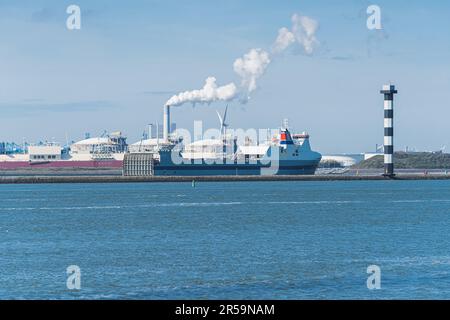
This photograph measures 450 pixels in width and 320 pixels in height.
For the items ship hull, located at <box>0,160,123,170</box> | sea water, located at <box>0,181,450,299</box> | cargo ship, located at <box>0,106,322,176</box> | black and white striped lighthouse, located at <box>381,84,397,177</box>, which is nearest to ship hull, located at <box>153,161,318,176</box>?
cargo ship, located at <box>0,106,322,176</box>

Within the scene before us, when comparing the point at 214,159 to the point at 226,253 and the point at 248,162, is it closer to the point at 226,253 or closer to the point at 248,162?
the point at 248,162

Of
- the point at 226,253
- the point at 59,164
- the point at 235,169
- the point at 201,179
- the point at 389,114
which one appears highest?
the point at 389,114

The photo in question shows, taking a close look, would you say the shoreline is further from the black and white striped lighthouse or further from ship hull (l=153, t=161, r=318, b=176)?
the black and white striped lighthouse

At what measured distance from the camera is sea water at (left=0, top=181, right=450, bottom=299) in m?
24.2

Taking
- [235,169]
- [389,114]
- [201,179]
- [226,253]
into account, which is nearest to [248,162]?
[235,169]

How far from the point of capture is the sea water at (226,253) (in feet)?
79.4

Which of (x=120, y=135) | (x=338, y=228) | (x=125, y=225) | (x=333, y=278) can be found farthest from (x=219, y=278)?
(x=120, y=135)

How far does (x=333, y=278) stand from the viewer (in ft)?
85.5

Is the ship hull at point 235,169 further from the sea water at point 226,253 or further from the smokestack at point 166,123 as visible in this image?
the sea water at point 226,253

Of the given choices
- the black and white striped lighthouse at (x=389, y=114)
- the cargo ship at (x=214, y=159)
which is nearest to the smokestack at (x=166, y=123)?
the cargo ship at (x=214, y=159)

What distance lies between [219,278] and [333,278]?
356cm

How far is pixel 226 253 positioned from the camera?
33188 millimetres
